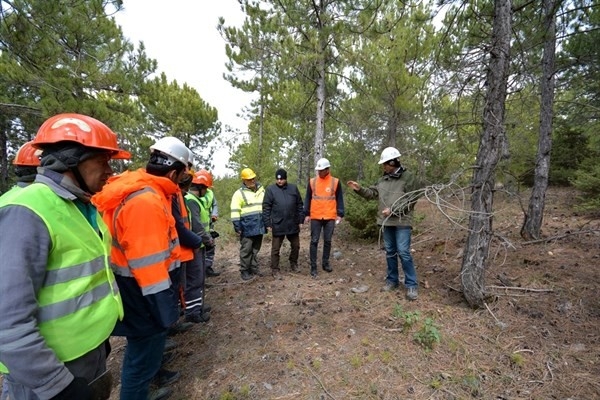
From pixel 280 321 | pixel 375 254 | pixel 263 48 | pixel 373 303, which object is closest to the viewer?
pixel 280 321

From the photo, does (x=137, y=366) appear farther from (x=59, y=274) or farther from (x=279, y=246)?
(x=279, y=246)

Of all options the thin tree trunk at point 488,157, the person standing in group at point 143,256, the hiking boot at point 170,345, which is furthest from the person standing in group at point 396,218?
the hiking boot at point 170,345

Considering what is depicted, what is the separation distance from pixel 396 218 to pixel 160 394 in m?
3.36

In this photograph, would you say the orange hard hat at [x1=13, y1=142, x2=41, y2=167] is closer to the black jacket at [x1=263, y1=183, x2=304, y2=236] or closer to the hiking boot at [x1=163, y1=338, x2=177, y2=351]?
the hiking boot at [x1=163, y1=338, x2=177, y2=351]

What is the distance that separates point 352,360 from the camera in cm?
286

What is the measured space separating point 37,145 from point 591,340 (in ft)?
16.0

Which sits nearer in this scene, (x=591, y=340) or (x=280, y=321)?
(x=591, y=340)

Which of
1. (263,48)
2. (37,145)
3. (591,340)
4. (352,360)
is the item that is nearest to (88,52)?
(263,48)

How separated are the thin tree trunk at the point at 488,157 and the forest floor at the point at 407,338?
0.24m

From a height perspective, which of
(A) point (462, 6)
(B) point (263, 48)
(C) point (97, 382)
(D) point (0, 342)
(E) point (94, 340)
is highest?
(B) point (263, 48)

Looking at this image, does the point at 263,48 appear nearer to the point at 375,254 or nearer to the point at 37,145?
the point at 375,254

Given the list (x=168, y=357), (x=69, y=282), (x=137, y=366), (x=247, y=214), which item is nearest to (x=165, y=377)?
(x=168, y=357)

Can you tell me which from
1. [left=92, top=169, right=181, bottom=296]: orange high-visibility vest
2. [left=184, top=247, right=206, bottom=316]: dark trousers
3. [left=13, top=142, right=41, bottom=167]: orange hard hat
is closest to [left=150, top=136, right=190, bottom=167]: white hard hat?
[left=92, top=169, right=181, bottom=296]: orange high-visibility vest

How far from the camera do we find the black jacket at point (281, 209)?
5293mm
